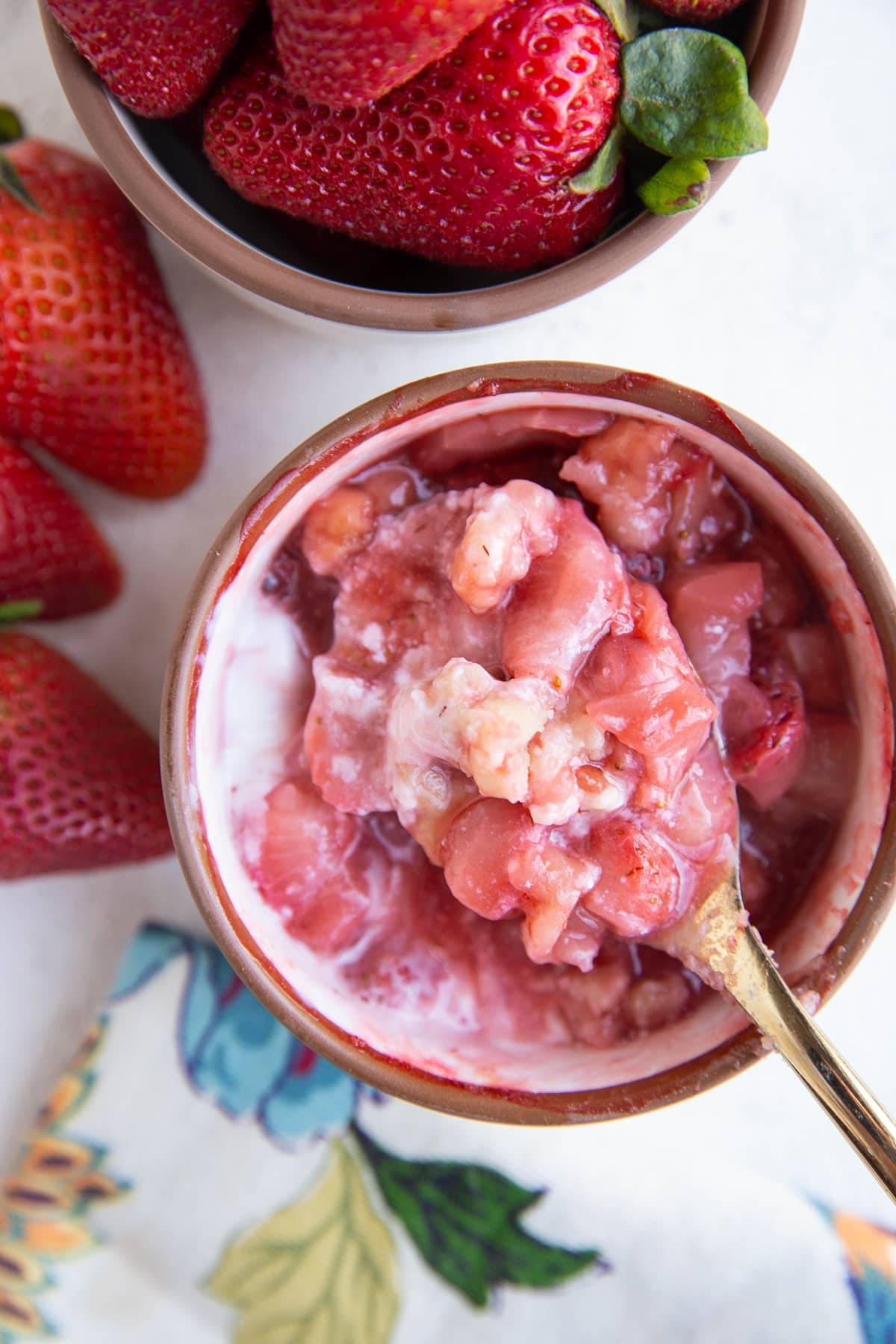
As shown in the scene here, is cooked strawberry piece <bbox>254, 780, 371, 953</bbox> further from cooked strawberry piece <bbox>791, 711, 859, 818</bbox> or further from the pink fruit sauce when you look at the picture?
cooked strawberry piece <bbox>791, 711, 859, 818</bbox>

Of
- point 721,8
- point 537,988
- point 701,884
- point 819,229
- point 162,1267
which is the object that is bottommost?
point 162,1267

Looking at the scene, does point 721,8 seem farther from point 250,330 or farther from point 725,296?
point 250,330

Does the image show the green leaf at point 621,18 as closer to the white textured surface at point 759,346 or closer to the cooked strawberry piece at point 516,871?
the white textured surface at point 759,346

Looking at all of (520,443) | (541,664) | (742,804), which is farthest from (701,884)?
(520,443)

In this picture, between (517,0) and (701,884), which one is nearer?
(517,0)

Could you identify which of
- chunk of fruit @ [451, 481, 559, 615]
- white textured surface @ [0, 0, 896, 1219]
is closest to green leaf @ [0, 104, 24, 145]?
white textured surface @ [0, 0, 896, 1219]
